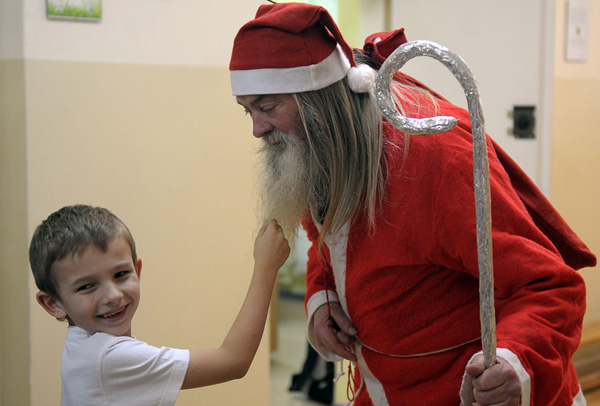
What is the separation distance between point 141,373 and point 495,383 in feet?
2.19

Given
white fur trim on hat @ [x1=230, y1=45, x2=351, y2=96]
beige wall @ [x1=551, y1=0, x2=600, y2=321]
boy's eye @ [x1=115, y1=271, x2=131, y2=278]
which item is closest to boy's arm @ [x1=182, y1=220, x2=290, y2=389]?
boy's eye @ [x1=115, y1=271, x2=131, y2=278]

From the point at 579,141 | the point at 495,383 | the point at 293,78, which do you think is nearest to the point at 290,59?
the point at 293,78

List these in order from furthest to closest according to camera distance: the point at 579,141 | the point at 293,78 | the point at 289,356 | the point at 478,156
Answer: the point at 289,356 < the point at 579,141 < the point at 293,78 < the point at 478,156

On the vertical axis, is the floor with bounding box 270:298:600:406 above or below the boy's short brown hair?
below

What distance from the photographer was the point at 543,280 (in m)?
1.26

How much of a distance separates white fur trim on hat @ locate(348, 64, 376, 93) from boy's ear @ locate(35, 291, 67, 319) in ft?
2.52

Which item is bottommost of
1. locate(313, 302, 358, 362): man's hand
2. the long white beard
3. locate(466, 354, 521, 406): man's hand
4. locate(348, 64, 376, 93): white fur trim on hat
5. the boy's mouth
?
locate(313, 302, 358, 362): man's hand

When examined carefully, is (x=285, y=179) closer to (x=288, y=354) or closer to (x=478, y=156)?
(x=478, y=156)

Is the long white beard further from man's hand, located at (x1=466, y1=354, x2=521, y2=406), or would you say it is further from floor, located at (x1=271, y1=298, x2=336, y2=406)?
floor, located at (x1=271, y1=298, x2=336, y2=406)

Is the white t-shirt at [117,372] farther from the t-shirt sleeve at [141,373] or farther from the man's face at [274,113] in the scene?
the man's face at [274,113]

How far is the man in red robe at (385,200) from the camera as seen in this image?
1.33 m

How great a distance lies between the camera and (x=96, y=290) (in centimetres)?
137

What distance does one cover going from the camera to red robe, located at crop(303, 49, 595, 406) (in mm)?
1241

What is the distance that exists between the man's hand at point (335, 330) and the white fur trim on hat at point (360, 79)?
1.76ft
